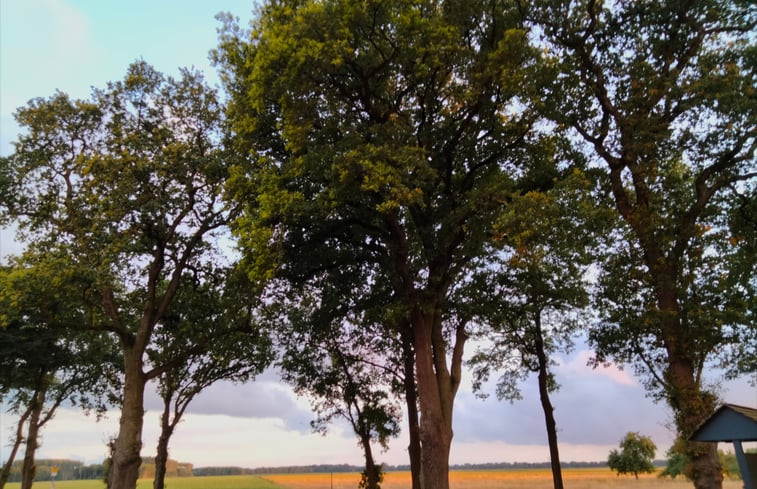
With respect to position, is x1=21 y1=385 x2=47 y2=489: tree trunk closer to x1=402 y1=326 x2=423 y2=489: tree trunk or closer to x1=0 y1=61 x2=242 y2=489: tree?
x1=0 y1=61 x2=242 y2=489: tree

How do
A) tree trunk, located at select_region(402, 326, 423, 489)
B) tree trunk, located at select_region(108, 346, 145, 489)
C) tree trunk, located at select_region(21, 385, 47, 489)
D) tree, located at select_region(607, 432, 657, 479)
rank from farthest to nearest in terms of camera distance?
tree, located at select_region(607, 432, 657, 479) → tree trunk, located at select_region(21, 385, 47, 489) → tree trunk, located at select_region(402, 326, 423, 489) → tree trunk, located at select_region(108, 346, 145, 489)

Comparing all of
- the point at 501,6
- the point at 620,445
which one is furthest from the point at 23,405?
the point at 620,445

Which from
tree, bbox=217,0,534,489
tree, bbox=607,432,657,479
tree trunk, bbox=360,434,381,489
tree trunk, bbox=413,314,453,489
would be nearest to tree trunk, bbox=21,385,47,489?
tree trunk, bbox=360,434,381,489

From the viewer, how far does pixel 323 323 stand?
62.8 ft

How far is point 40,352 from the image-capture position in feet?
74.9

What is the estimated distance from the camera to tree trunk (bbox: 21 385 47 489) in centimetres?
2670

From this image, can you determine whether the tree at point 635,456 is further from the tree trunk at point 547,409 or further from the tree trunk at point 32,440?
the tree trunk at point 32,440

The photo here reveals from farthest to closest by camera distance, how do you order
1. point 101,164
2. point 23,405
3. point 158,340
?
point 23,405 → point 158,340 → point 101,164

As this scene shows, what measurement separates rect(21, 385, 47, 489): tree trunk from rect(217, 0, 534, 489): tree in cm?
1986

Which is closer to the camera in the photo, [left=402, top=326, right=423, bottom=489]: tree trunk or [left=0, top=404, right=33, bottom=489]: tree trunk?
[left=402, top=326, right=423, bottom=489]: tree trunk

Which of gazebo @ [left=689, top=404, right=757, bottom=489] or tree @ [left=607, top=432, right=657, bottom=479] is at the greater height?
gazebo @ [left=689, top=404, right=757, bottom=489]

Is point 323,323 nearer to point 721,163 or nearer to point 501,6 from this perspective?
point 501,6

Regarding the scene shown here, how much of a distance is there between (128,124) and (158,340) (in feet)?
35.4

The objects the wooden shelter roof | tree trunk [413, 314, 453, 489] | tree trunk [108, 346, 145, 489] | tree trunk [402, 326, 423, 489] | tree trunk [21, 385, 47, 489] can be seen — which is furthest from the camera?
tree trunk [21, 385, 47, 489]
